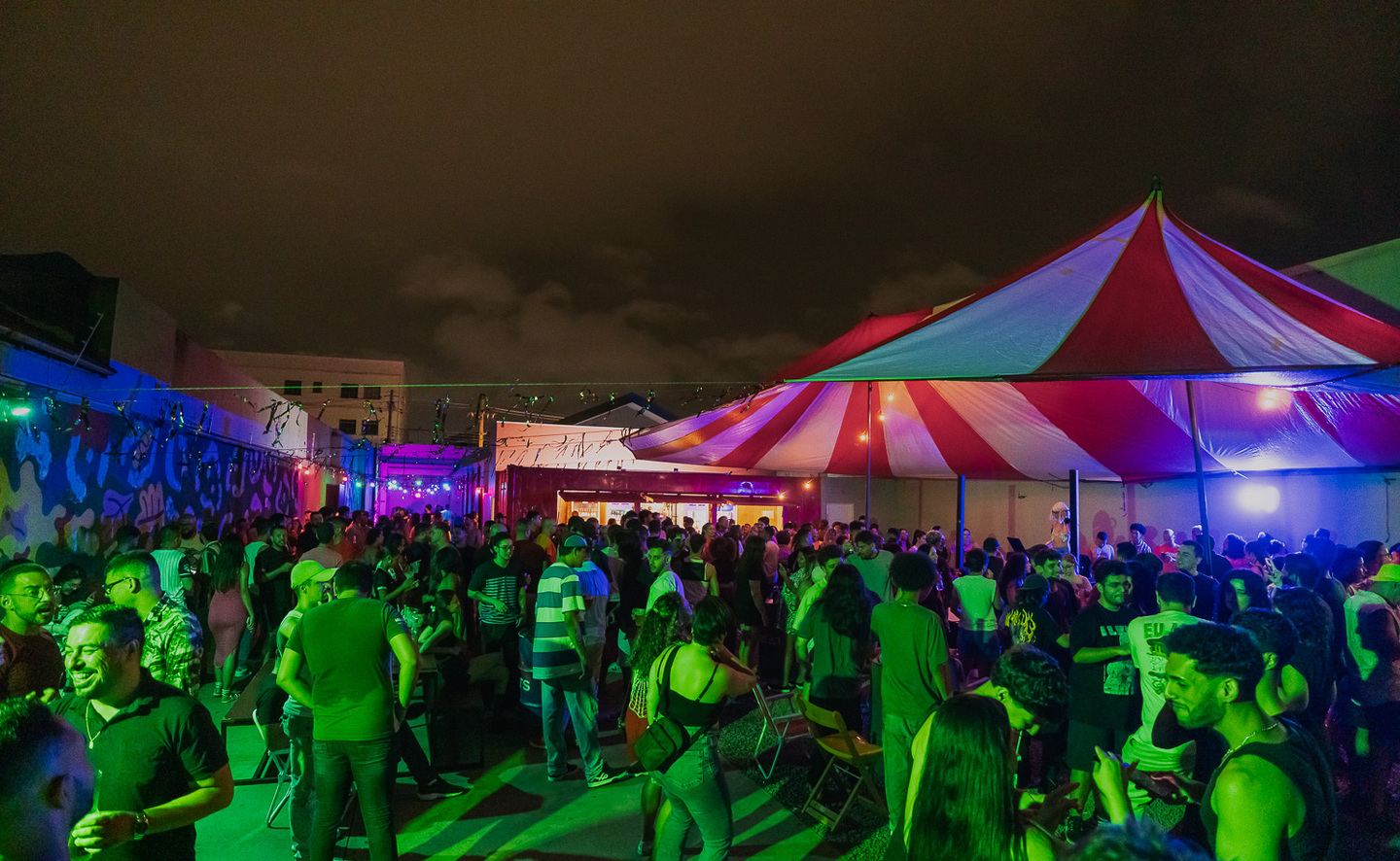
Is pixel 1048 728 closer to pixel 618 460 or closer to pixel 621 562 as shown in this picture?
pixel 621 562

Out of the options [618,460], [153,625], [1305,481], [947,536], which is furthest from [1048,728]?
[618,460]

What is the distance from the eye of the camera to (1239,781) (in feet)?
5.53

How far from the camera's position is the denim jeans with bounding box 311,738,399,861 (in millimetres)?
3248

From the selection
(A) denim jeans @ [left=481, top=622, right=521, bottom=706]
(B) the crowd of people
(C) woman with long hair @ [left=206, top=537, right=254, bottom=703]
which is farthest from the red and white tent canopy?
(C) woman with long hair @ [left=206, top=537, right=254, bottom=703]

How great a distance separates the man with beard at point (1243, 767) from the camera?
5.35ft

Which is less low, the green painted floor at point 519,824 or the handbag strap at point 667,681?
the handbag strap at point 667,681

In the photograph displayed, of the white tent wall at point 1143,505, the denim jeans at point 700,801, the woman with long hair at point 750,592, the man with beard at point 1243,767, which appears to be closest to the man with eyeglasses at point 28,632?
the denim jeans at point 700,801

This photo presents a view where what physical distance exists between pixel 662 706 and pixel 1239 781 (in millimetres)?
2093

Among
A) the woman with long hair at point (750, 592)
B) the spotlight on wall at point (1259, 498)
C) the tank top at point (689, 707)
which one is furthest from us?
the spotlight on wall at point (1259, 498)

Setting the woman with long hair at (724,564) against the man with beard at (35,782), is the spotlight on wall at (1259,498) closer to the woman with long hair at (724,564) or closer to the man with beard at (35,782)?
the woman with long hair at (724,564)

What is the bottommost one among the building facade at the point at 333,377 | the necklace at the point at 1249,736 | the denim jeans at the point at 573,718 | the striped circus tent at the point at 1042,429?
the denim jeans at the point at 573,718

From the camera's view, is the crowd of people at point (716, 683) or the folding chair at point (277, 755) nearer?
the crowd of people at point (716, 683)

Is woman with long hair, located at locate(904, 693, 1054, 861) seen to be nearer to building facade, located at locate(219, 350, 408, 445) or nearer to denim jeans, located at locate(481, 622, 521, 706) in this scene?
denim jeans, located at locate(481, 622, 521, 706)

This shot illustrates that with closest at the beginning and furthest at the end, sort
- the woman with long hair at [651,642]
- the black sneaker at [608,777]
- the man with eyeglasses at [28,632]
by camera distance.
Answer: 1. the man with eyeglasses at [28,632]
2. the woman with long hair at [651,642]
3. the black sneaker at [608,777]
